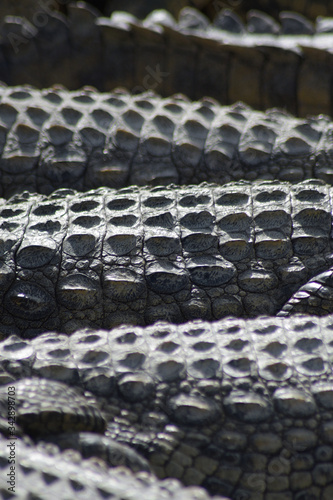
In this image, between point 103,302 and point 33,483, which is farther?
Answer: point 103,302

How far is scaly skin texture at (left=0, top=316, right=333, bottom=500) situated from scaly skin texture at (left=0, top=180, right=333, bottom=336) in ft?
0.71

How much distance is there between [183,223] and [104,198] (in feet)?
0.78

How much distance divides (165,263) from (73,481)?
647 mm

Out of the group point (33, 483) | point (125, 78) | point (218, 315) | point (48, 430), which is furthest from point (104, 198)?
point (125, 78)

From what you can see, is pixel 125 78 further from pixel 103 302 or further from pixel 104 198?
pixel 103 302

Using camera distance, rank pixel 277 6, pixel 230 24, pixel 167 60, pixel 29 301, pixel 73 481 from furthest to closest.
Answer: pixel 277 6 < pixel 230 24 < pixel 167 60 < pixel 29 301 < pixel 73 481

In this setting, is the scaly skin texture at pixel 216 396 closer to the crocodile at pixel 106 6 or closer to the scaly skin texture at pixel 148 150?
the scaly skin texture at pixel 148 150

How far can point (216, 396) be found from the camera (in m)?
1.17

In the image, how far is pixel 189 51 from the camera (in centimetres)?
254

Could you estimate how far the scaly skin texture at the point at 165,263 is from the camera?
4.94 feet

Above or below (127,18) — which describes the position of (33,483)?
below

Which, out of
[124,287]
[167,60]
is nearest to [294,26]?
[167,60]

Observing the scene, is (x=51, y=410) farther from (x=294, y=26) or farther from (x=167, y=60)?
(x=294, y=26)

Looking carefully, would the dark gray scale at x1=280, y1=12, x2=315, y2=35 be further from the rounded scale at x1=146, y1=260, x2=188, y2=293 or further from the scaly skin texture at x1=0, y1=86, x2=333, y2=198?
the rounded scale at x1=146, y1=260, x2=188, y2=293
